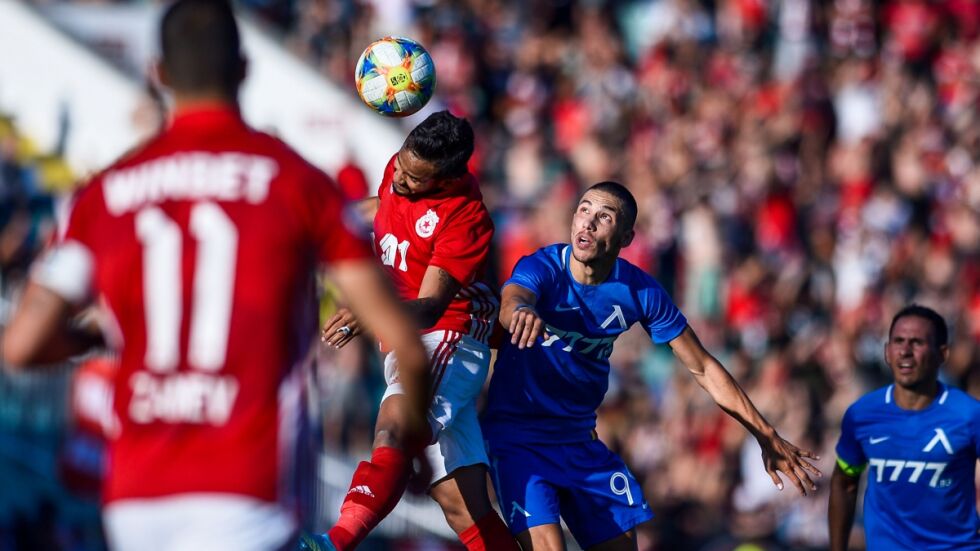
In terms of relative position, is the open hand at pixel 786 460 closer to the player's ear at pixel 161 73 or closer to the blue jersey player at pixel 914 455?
the blue jersey player at pixel 914 455

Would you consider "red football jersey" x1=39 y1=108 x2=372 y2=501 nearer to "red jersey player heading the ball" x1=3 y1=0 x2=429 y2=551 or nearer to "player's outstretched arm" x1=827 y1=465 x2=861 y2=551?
"red jersey player heading the ball" x1=3 y1=0 x2=429 y2=551

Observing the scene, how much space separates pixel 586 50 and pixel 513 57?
37.7 inches

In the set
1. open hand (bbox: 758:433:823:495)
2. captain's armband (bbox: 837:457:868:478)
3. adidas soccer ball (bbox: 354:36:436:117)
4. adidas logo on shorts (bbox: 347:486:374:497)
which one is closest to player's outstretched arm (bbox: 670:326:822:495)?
open hand (bbox: 758:433:823:495)

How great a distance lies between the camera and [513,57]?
19578 millimetres

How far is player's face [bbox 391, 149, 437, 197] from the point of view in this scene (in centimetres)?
727

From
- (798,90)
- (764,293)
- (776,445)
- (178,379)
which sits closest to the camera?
(178,379)

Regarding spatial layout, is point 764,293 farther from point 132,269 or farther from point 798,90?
point 132,269

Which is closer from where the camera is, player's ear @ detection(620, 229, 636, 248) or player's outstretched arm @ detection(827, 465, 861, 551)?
player's ear @ detection(620, 229, 636, 248)

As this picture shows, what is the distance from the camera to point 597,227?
7336mm

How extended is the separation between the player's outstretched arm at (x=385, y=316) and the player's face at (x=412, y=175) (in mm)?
3138

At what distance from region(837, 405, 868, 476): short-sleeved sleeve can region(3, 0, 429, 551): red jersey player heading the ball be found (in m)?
4.63

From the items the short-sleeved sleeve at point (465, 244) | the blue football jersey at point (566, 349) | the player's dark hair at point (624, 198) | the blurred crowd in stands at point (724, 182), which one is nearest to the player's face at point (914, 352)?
the blue football jersey at point (566, 349)

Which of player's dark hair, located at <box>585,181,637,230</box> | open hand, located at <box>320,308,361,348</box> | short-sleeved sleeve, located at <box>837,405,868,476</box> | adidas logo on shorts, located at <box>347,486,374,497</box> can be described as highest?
player's dark hair, located at <box>585,181,637,230</box>

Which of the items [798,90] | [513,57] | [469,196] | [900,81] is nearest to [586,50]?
[513,57]
